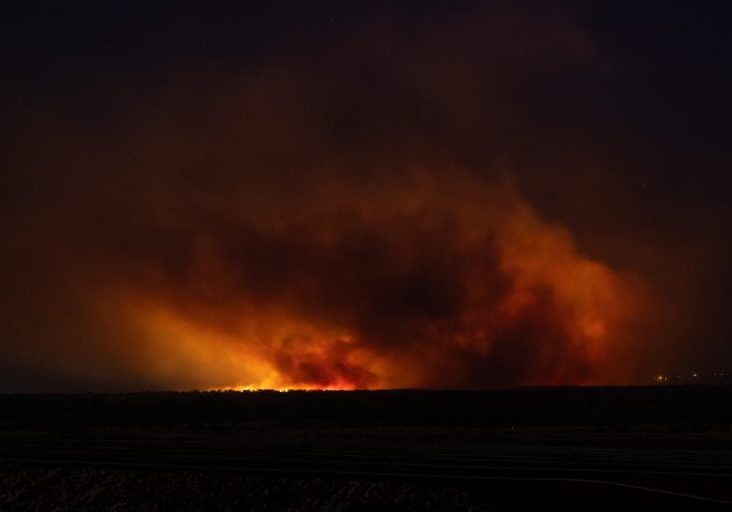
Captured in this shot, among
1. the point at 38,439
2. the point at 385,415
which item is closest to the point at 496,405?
the point at 385,415

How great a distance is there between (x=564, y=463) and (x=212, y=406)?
6054 centimetres

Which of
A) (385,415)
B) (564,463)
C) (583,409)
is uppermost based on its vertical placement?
(583,409)

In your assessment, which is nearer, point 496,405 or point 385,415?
point 385,415

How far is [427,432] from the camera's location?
51719 mm

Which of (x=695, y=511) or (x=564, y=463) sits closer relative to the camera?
(x=695, y=511)

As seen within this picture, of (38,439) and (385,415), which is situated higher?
(385,415)

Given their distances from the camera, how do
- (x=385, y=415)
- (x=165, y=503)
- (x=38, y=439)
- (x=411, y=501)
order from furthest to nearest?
(x=385, y=415), (x=38, y=439), (x=165, y=503), (x=411, y=501)

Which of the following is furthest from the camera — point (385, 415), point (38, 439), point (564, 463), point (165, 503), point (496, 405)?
point (496, 405)

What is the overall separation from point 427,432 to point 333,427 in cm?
957

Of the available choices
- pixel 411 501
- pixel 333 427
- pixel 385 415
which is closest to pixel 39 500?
pixel 411 501

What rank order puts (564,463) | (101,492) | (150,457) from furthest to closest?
1. (150,457)
2. (564,463)
3. (101,492)

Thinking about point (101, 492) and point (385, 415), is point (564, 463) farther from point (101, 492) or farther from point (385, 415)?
point (385, 415)

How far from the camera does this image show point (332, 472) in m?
25.8

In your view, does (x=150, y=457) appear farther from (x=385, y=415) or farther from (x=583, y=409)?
(x=583, y=409)
